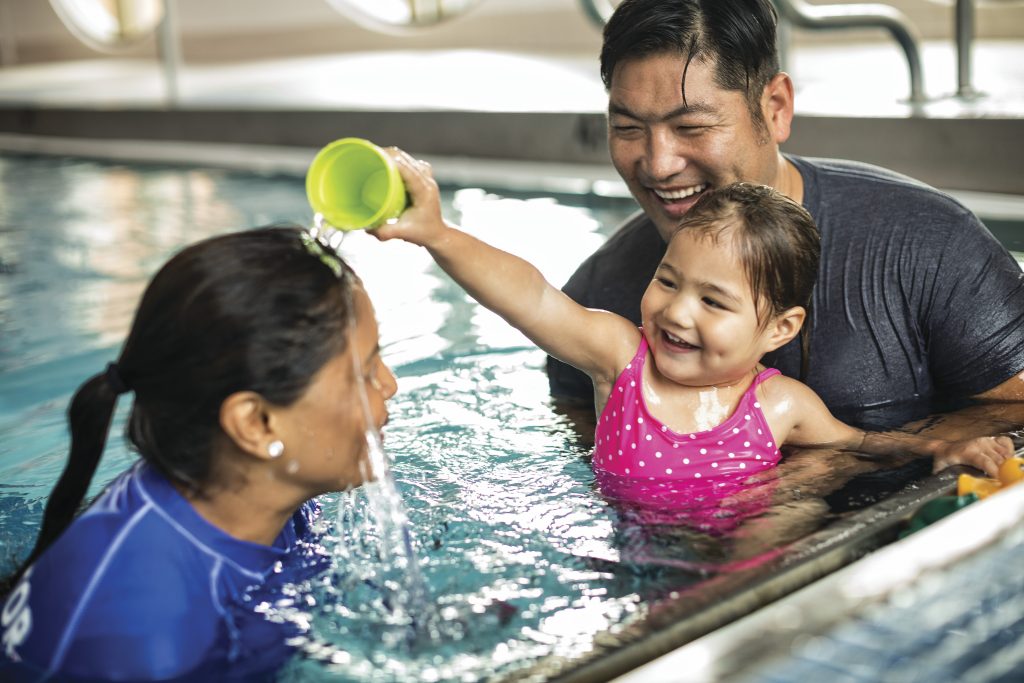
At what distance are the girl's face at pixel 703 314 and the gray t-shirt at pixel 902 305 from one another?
0.34m

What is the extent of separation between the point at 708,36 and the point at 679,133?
23 centimetres

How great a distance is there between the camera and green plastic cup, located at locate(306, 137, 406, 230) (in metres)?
2.26

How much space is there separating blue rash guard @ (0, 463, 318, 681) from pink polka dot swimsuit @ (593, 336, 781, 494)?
0.99 m

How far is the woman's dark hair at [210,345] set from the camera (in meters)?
1.96

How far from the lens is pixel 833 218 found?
3135 mm

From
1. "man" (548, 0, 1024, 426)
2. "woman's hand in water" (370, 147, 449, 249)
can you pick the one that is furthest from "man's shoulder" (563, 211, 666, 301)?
"woman's hand in water" (370, 147, 449, 249)

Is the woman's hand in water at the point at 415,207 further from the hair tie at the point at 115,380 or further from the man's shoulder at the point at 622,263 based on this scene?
the man's shoulder at the point at 622,263

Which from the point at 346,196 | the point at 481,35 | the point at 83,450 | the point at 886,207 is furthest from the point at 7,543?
the point at 481,35

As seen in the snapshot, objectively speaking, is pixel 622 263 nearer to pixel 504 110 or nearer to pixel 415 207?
pixel 415 207

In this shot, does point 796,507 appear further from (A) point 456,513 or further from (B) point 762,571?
(A) point 456,513

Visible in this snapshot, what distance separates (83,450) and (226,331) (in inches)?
14.1

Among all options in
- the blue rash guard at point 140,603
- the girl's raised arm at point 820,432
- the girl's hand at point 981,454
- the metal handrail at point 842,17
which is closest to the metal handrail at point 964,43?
the metal handrail at point 842,17

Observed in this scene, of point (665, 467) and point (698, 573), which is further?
point (665, 467)

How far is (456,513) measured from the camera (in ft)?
9.03
